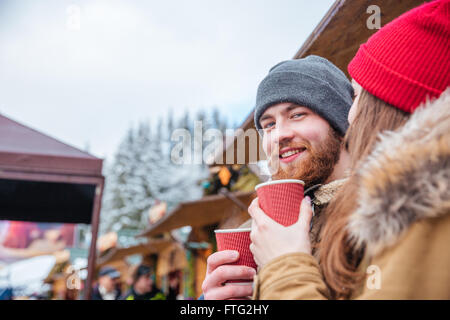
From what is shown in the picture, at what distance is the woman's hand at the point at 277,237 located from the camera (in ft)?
3.41

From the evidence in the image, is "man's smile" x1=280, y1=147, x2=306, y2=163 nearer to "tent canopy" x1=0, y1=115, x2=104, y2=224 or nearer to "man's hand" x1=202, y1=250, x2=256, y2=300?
"man's hand" x1=202, y1=250, x2=256, y2=300

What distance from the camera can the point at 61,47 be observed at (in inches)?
189

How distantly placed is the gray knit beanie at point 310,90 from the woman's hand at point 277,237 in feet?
2.39

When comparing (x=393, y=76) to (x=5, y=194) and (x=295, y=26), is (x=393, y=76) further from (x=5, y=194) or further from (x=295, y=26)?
(x=5, y=194)

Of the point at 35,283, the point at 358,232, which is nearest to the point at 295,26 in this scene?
the point at 358,232

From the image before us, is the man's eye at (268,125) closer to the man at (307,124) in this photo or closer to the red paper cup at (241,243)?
the man at (307,124)

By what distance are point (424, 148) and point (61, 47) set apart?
197 inches

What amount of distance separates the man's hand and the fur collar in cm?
46

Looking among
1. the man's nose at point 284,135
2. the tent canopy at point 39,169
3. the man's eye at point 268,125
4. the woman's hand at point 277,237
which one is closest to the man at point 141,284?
the tent canopy at point 39,169

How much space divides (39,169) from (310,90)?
4.04m

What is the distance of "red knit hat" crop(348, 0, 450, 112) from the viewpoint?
108 cm

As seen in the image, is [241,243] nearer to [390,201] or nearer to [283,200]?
[283,200]

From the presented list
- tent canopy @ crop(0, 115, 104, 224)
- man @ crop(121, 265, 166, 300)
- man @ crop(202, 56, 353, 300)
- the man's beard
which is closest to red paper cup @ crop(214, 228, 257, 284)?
man @ crop(202, 56, 353, 300)
